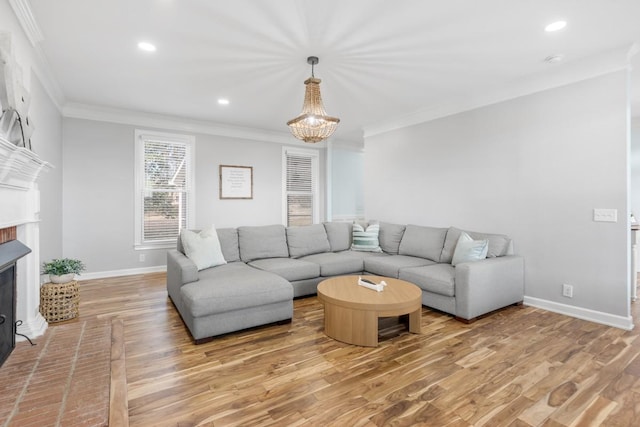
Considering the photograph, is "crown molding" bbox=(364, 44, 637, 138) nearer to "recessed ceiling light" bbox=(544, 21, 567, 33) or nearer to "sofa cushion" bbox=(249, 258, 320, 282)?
"recessed ceiling light" bbox=(544, 21, 567, 33)

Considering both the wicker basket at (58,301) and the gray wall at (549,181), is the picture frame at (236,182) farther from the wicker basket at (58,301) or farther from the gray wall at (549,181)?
the gray wall at (549,181)

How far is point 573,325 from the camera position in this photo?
309cm

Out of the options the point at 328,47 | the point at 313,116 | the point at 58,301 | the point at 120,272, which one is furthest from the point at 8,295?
the point at 120,272

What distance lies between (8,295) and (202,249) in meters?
1.66

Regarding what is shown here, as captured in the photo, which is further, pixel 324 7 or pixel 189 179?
pixel 189 179

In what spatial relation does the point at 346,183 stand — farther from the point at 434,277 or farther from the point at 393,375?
the point at 393,375

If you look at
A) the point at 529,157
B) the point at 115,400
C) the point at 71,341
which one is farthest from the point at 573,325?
the point at 71,341

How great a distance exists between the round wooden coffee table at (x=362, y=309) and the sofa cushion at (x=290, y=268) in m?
0.84

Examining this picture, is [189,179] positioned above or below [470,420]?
above

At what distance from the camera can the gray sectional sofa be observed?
281 centimetres

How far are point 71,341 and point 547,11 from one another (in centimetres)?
421

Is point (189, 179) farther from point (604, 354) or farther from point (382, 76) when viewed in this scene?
point (604, 354)

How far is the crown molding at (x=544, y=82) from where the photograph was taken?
301 centimetres

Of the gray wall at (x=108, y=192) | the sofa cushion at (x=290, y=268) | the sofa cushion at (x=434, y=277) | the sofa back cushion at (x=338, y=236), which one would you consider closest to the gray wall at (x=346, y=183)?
the sofa back cushion at (x=338, y=236)
